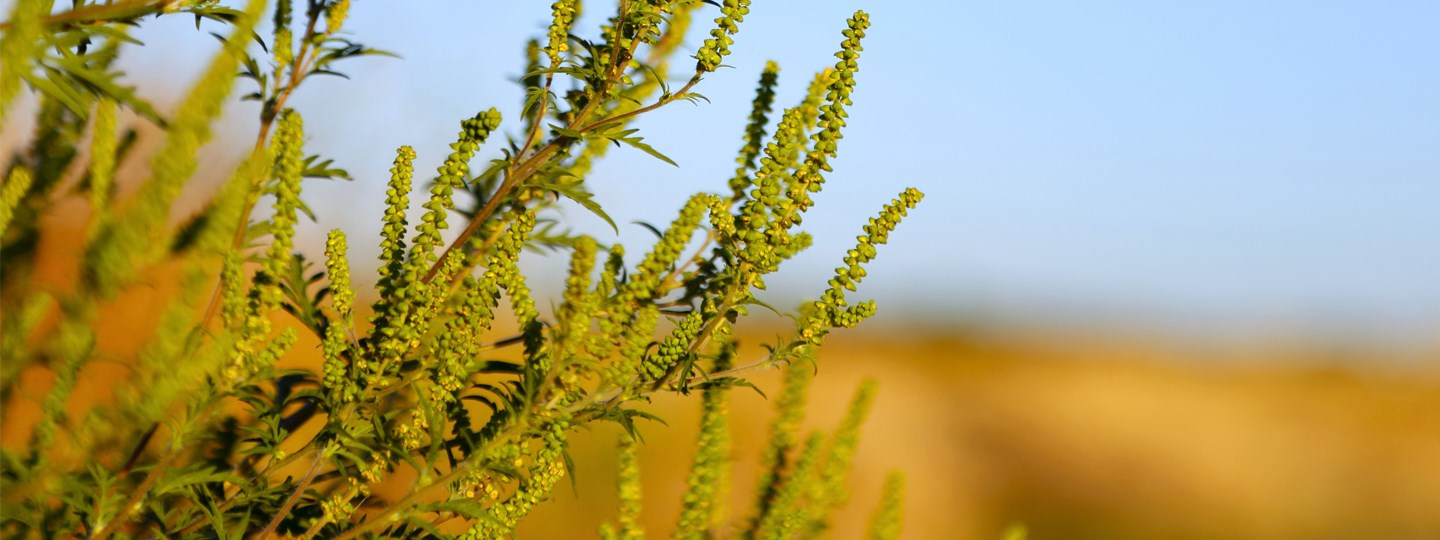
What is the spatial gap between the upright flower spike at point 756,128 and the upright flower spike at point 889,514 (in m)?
0.86

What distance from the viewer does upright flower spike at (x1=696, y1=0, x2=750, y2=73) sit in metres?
1.83

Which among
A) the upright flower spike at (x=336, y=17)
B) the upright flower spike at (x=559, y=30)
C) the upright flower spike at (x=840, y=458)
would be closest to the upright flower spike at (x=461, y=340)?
the upright flower spike at (x=559, y=30)

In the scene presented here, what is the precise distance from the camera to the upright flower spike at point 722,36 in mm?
1830

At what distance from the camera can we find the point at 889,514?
2.61m

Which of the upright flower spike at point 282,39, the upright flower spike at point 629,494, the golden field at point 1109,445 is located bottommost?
the upright flower spike at point 629,494

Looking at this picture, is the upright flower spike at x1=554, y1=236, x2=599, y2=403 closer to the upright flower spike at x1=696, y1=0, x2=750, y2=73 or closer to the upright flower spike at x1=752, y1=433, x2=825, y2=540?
the upright flower spike at x1=696, y1=0, x2=750, y2=73

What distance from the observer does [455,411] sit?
6.28ft

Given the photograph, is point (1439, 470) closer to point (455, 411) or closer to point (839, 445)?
point (839, 445)

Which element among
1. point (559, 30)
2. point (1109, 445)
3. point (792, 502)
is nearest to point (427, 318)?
point (559, 30)

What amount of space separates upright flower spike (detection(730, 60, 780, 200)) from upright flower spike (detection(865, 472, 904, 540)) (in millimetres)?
857

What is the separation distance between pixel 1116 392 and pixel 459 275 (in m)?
13.5

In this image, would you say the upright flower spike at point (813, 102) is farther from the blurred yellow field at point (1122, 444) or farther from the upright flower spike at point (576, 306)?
the blurred yellow field at point (1122, 444)

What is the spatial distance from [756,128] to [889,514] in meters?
0.97

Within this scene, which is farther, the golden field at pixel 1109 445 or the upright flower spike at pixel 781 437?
the golden field at pixel 1109 445
